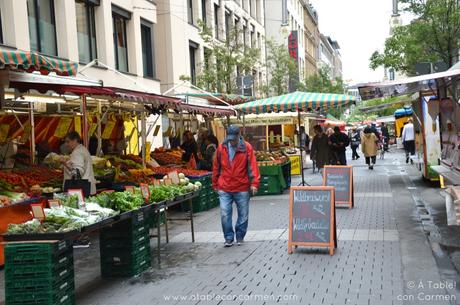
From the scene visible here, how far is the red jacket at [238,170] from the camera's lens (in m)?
8.60

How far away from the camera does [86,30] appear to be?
1947 centimetres

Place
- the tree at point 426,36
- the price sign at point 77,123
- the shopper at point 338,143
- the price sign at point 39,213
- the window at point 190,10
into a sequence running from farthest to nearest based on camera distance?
the window at point 190,10, the tree at point 426,36, the shopper at point 338,143, the price sign at point 77,123, the price sign at point 39,213

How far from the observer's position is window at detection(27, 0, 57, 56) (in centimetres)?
1636

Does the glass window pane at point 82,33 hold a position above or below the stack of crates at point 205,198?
above

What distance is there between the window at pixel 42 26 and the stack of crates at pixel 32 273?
12044 mm

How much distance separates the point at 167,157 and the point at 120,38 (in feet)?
27.4

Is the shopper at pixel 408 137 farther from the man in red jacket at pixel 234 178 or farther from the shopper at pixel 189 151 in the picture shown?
the man in red jacket at pixel 234 178

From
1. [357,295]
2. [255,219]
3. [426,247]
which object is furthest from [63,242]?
[255,219]

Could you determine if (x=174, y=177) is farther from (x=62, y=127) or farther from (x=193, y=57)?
(x=193, y=57)

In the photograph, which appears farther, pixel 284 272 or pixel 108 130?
pixel 108 130

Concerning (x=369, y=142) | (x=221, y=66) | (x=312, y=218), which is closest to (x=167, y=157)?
(x=312, y=218)

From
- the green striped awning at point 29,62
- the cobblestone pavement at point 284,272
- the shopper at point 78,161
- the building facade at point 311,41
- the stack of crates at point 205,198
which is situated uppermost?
the building facade at point 311,41

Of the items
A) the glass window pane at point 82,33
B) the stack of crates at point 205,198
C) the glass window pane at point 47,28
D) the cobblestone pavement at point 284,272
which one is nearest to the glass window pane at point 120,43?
the glass window pane at point 82,33

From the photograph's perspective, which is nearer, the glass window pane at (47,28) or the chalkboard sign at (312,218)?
the chalkboard sign at (312,218)
